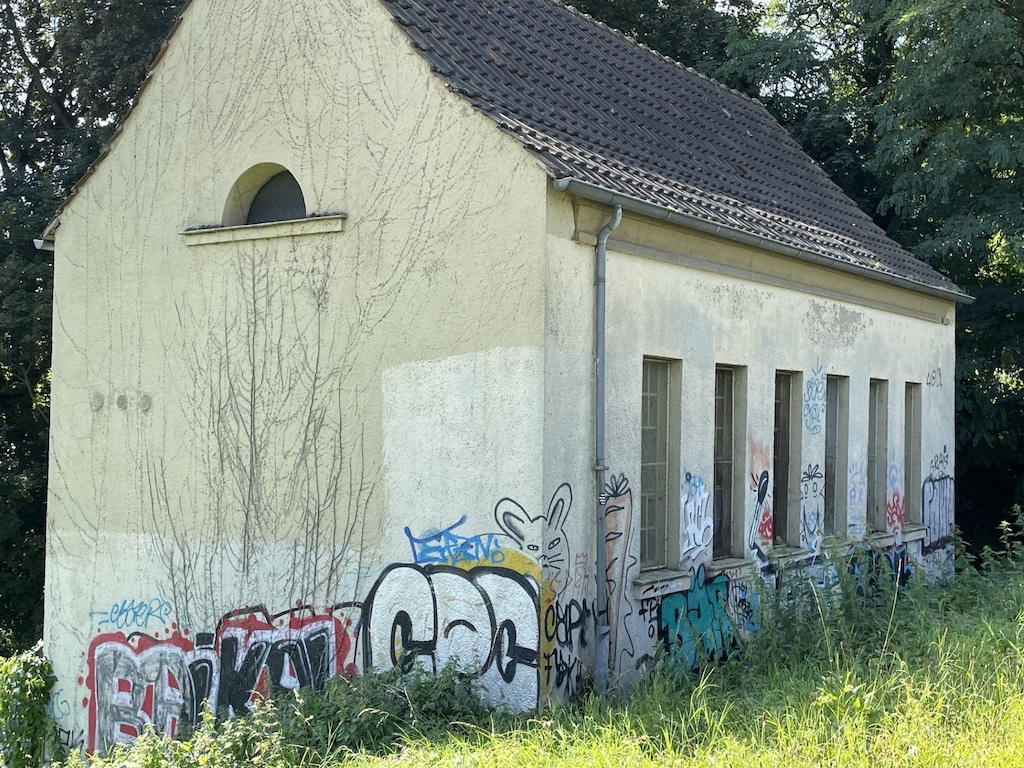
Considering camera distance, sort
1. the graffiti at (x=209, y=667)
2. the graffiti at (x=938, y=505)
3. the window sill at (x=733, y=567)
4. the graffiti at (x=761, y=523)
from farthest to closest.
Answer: the graffiti at (x=938, y=505) < the graffiti at (x=761, y=523) < the window sill at (x=733, y=567) < the graffiti at (x=209, y=667)

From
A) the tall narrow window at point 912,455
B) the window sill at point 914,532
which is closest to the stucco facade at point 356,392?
the window sill at point 914,532

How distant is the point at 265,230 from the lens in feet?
33.3

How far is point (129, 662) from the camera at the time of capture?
11.0 metres

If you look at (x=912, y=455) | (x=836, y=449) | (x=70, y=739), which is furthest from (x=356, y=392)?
(x=912, y=455)

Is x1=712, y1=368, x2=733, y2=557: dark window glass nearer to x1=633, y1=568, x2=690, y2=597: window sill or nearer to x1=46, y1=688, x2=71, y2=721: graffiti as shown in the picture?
x1=633, y1=568, x2=690, y2=597: window sill

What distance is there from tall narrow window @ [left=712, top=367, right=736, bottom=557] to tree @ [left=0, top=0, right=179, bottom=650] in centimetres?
1195

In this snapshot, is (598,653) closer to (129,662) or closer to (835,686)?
(835,686)

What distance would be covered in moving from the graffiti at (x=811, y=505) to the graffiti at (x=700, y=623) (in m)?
1.69

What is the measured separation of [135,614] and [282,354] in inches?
117

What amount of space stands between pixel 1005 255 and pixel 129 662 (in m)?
13.7

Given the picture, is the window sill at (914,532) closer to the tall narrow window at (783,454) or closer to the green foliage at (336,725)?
the tall narrow window at (783,454)

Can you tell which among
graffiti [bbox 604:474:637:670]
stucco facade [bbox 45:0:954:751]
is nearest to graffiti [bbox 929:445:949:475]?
stucco facade [bbox 45:0:954:751]

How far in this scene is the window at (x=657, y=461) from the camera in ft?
33.2

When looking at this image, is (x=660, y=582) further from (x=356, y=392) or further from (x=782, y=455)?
(x=782, y=455)
